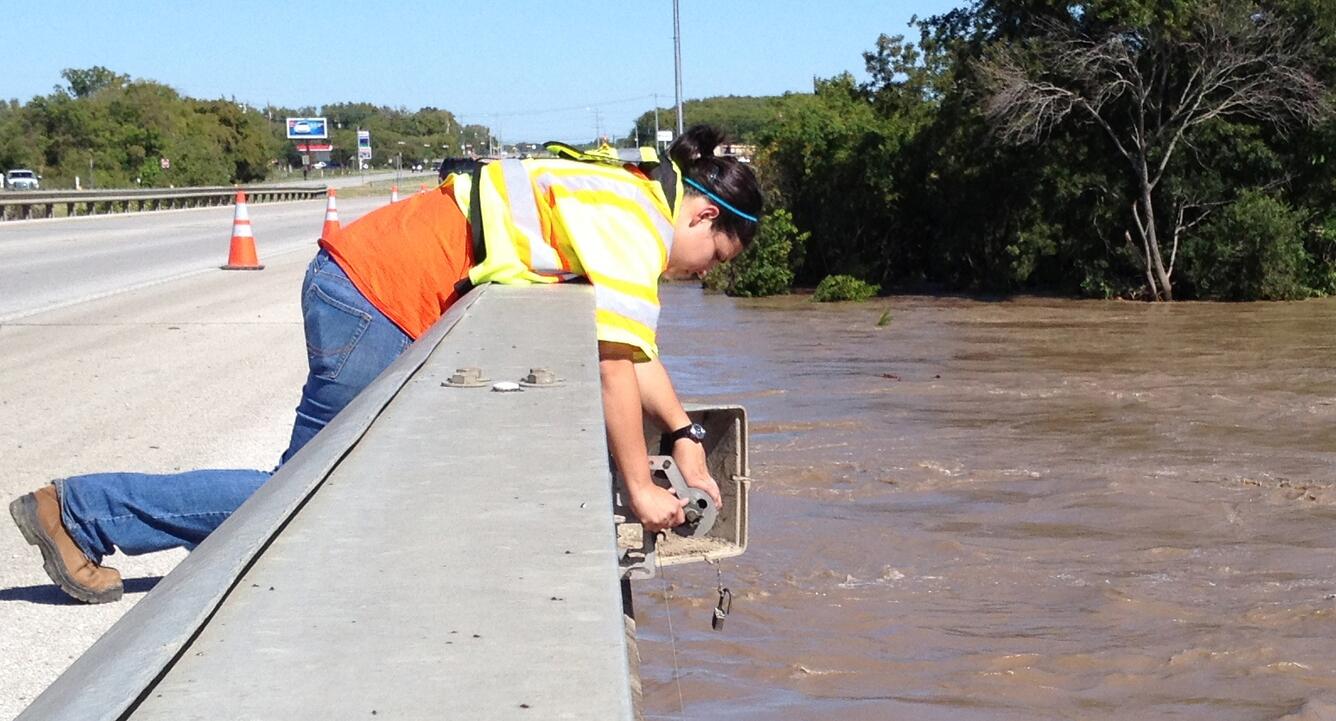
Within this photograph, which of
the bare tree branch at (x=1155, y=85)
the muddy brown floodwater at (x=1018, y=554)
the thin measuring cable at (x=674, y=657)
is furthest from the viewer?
the bare tree branch at (x=1155, y=85)

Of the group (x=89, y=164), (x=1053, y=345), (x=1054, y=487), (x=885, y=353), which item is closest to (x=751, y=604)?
(x=1054, y=487)

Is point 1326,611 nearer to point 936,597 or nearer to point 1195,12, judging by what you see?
point 936,597

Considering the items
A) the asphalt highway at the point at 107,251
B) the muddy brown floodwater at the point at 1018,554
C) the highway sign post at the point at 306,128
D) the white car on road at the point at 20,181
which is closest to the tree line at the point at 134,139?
the white car on road at the point at 20,181

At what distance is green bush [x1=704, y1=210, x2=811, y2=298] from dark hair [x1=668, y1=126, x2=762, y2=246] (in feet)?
81.3

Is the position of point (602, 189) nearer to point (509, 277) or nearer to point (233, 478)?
point (509, 277)

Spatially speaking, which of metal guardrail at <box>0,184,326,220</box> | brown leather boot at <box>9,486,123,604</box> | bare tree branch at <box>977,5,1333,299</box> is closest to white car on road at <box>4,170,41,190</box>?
metal guardrail at <box>0,184,326,220</box>

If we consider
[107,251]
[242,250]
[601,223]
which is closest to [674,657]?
[601,223]

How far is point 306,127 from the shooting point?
475ft

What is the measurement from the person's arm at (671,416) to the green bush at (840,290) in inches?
944

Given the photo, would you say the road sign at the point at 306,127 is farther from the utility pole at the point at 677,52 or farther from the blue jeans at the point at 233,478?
the blue jeans at the point at 233,478

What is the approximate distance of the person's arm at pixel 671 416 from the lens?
3498 mm

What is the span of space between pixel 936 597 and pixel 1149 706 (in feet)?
4.88

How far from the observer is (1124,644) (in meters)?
6.39

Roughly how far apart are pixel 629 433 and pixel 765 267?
84.9 ft
